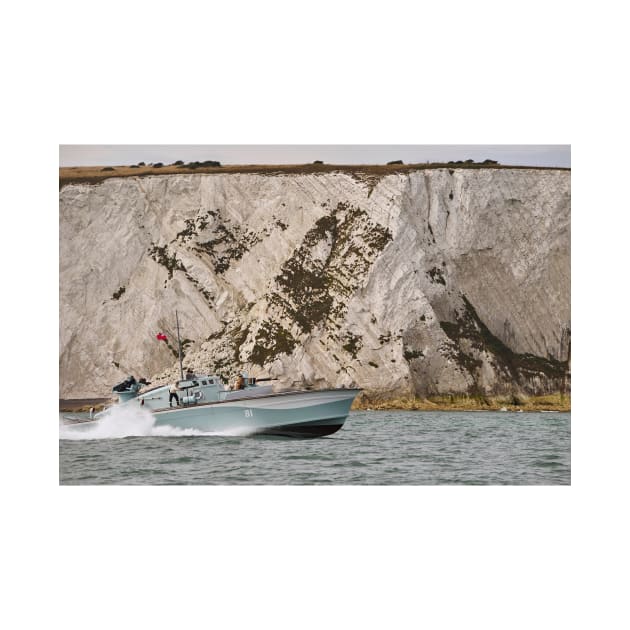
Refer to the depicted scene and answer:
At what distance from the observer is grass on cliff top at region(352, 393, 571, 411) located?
47656mm

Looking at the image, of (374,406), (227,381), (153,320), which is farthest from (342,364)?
(153,320)

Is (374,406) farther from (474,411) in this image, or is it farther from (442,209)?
(442,209)

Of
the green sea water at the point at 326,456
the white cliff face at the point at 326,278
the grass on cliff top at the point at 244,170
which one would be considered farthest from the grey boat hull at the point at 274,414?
the grass on cliff top at the point at 244,170

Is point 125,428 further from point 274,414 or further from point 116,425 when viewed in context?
point 274,414

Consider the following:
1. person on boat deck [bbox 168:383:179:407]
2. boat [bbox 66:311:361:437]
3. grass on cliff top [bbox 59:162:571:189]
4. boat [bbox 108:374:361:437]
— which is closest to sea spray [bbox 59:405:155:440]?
boat [bbox 66:311:361:437]

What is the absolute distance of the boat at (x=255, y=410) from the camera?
103ft

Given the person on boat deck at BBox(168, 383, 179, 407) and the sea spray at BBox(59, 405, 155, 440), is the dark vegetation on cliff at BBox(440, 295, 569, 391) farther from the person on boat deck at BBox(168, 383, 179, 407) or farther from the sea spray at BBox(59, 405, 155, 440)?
the sea spray at BBox(59, 405, 155, 440)

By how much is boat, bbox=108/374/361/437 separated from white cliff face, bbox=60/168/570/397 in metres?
14.1

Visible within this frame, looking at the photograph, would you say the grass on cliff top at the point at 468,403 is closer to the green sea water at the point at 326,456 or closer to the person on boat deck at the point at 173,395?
the green sea water at the point at 326,456

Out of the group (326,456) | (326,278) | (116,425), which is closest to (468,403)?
(326,278)

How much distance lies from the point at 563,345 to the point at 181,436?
957 inches

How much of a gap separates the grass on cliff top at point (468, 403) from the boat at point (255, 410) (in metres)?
15.5

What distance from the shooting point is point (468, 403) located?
158ft

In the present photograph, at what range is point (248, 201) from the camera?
166 feet
